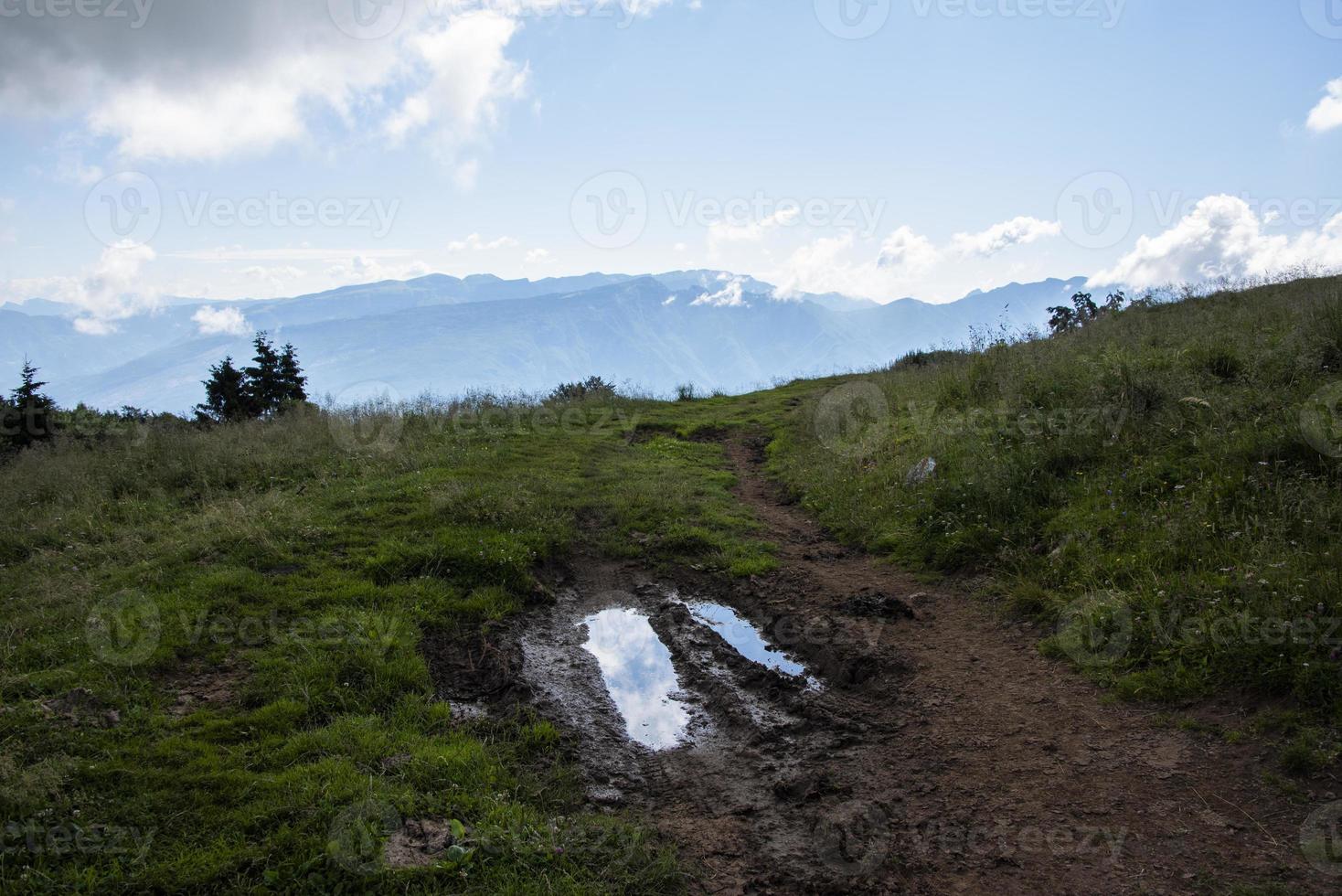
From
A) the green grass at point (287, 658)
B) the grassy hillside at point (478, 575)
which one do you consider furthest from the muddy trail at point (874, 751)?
the green grass at point (287, 658)

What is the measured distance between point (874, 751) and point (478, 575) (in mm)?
4962

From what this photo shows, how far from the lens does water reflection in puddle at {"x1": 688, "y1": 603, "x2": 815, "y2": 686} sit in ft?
21.2

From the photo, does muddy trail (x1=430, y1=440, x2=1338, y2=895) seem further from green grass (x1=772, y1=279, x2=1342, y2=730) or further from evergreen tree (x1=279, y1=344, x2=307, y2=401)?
evergreen tree (x1=279, y1=344, x2=307, y2=401)

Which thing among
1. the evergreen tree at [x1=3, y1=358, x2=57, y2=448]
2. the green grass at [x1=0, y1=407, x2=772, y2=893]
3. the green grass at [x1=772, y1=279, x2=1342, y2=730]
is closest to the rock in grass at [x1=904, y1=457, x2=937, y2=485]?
the green grass at [x1=772, y1=279, x2=1342, y2=730]

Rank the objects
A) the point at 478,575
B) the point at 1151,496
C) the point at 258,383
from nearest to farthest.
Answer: the point at 1151,496 < the point at 478,575 < the point at 258,383

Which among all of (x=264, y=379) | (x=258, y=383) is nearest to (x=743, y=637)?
(x=258, y=383)

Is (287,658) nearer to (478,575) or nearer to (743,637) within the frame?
(478,575)

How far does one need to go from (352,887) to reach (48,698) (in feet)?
10.7

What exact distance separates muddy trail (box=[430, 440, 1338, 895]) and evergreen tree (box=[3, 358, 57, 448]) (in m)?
16.5

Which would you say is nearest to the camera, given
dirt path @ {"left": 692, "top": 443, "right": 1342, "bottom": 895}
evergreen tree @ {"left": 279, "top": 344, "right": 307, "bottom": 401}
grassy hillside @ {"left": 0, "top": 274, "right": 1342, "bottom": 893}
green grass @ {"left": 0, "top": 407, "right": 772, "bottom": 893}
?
dirt path @ {"left": 692, "top": 443, "right": 1342, "bottom": 895}

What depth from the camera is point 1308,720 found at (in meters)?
4.29

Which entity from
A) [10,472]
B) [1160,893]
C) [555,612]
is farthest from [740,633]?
[10,472]

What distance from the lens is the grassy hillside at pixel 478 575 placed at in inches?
156

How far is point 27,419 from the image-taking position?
16422 mm
